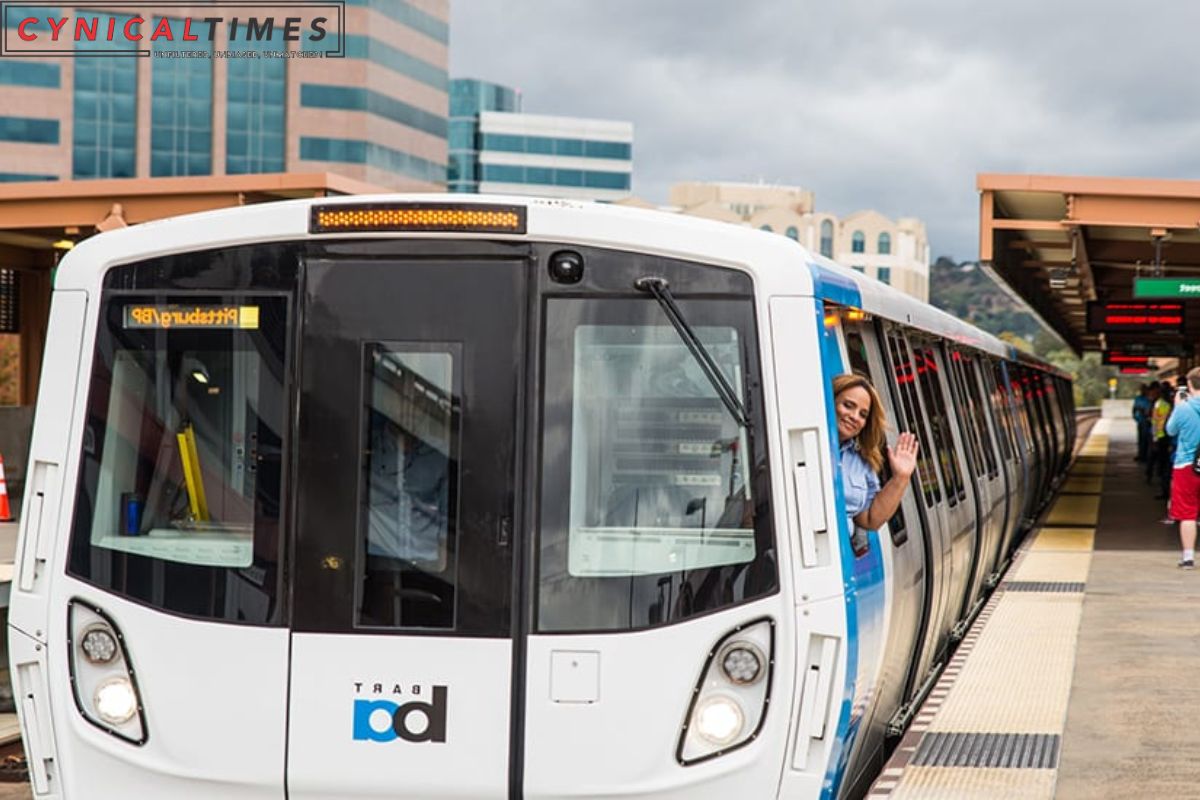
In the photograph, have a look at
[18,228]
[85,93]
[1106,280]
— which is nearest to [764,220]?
[85,93]

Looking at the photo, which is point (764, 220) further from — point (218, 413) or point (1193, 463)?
point (218, 413)

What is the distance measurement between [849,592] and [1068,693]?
3817 millimetres

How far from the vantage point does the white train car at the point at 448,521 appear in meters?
5.32

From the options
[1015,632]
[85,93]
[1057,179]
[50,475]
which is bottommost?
[1015,632]

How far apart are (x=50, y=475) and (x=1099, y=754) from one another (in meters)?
4.35

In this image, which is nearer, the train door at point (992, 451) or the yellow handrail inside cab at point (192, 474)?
the yellow handrail inside cab at point (192, 474)

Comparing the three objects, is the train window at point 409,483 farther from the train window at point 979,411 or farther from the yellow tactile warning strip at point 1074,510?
the yellow tactile warning strip at point 1074,510

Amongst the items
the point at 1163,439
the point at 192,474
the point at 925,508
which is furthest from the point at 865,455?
the point at 1163,439

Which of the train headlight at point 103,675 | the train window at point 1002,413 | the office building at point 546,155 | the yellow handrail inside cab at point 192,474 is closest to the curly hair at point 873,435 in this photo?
the yellow handrail inside cab at point 192,474

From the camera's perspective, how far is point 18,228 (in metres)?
21.0

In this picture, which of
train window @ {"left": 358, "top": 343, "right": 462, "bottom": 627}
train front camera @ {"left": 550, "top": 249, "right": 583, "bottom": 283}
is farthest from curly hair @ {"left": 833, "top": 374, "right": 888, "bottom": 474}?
train window @ {"left": 358, "top": 343, "right": 462, "bottom": 627}

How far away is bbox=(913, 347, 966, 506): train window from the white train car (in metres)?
3.82

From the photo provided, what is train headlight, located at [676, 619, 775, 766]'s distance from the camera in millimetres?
5320

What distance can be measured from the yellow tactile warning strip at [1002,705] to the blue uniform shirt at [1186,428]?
1.51 meters
